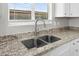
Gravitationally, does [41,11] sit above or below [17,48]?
above

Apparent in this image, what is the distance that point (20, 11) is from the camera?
68.9 inches

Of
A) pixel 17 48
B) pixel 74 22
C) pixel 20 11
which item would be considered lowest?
pixel 17 48

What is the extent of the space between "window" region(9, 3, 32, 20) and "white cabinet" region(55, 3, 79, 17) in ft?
1.83

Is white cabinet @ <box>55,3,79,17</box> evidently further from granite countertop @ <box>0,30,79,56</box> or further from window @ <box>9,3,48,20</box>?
granite countertop @ <box>0,30,79,56</box>

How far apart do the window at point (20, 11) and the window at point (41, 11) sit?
0.43 ft

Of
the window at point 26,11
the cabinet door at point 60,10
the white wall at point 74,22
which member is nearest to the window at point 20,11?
the window at point 26,11

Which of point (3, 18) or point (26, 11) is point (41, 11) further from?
point (3, 18)

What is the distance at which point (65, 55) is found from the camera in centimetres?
171

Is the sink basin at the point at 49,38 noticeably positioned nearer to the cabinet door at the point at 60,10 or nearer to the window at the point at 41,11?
the window at the point at 41,11

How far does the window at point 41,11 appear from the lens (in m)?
1.89

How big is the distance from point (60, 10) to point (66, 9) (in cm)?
11

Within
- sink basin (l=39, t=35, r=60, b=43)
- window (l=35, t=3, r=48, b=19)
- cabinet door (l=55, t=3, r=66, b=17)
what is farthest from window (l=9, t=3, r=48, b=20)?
sink basin (l=39, t=35, r=60, b=43)

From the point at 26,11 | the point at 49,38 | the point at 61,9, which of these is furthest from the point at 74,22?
the point at 26,11

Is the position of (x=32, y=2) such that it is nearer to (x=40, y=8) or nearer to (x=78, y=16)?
(x=40, y=8)
